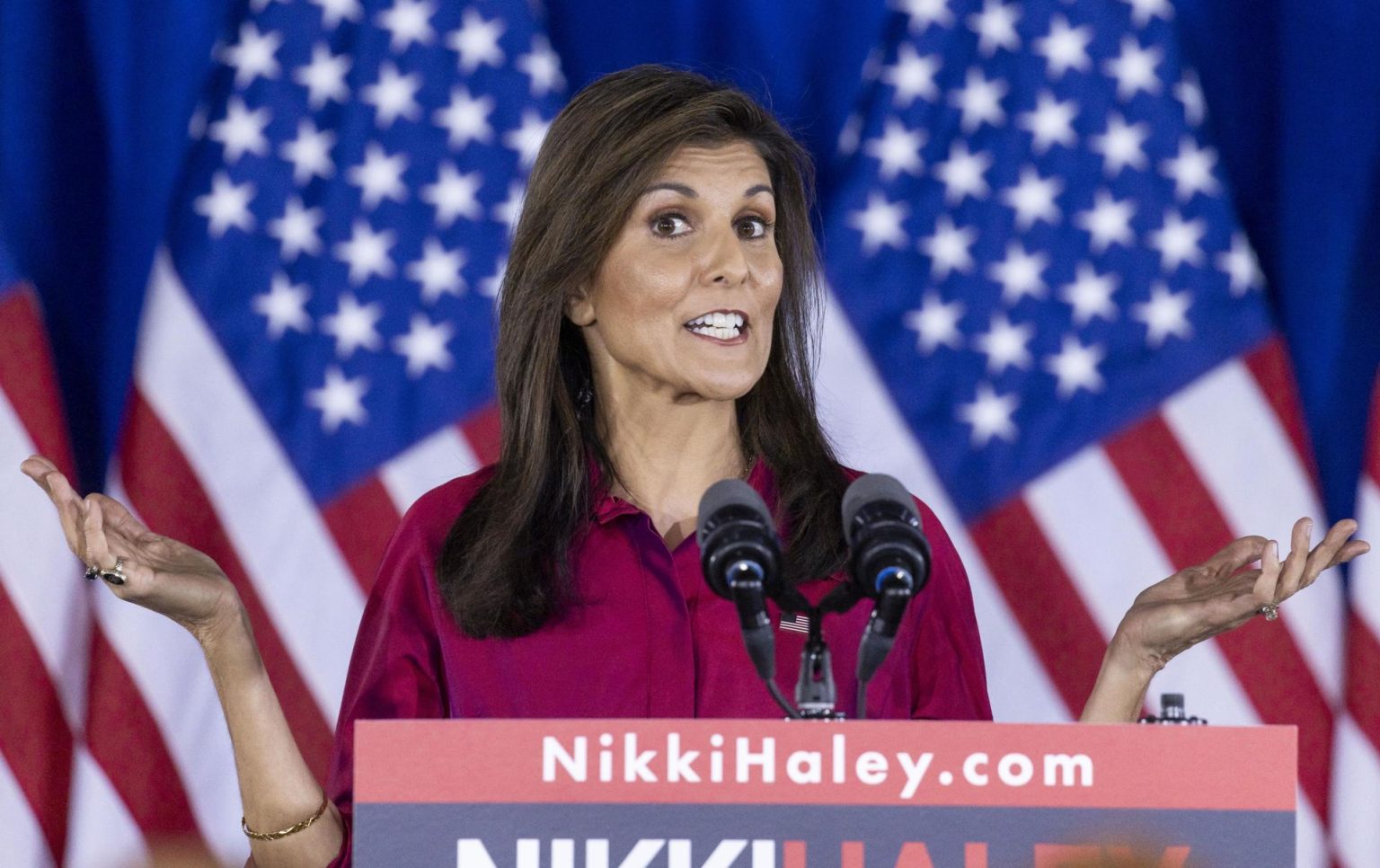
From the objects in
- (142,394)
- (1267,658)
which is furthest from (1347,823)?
(142,394)

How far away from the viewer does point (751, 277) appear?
2.10 metres

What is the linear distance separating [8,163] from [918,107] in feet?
5.58

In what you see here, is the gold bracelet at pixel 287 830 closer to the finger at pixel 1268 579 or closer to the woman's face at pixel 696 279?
the woman's face at pixel 696 279

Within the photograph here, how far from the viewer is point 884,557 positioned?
4.20 feet

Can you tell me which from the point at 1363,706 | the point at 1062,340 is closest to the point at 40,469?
the point at 1062,340

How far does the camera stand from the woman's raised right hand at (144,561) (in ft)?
5.57

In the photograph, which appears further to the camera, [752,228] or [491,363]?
[491,363]

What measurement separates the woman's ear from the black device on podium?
2.95 feet

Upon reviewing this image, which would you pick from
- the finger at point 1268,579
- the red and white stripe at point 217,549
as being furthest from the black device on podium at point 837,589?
the red and white stripe at point 217,549

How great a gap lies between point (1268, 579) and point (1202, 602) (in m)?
0.10

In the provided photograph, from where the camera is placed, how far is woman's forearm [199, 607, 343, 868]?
1.85 m

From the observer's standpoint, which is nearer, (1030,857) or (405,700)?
(1030,857)

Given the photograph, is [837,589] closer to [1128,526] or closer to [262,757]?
[262,757]

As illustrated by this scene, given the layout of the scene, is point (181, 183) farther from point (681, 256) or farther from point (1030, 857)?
point (1030, 857)
